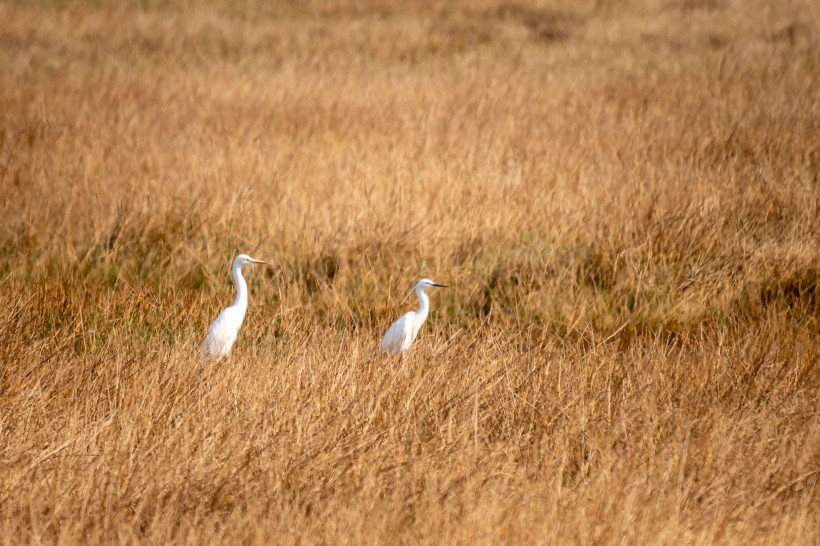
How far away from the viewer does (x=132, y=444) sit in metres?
2.63

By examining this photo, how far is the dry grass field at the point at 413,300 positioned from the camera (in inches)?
97.0

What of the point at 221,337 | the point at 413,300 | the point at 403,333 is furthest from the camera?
the point at 413,300

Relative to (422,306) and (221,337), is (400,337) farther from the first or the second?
(221,337)

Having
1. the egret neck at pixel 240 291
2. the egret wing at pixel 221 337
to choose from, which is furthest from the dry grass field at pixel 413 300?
the egret neck at pixel 240 291

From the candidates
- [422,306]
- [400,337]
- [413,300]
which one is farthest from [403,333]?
[413,300]

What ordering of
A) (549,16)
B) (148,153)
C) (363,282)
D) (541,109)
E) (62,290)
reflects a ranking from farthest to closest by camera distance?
(549,16) < (541,109) < (148,153) < (363,282) < (62,290)

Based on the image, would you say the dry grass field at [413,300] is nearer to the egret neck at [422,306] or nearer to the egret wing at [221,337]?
the egret wing at [221,337]

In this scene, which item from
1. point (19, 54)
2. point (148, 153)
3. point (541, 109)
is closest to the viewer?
point (148, 153)

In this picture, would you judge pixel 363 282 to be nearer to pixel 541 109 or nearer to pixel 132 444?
pixel 132 444

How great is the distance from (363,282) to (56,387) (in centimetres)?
196

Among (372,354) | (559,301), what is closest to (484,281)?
(559,301)

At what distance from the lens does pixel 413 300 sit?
480 centimetres

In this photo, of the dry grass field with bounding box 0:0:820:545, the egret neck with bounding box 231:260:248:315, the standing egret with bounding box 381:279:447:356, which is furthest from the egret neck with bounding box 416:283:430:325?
the egret neck with bounding box 231:260:248:315

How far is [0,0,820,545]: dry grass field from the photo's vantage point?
2.46m
